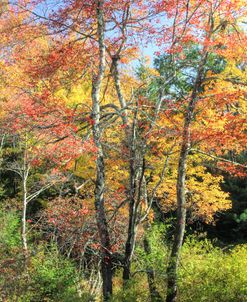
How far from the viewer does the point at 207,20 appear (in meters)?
9.11

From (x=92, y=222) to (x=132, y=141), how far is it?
4569mm

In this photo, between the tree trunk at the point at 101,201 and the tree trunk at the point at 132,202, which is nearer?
the tree trunk at the point at 132,202

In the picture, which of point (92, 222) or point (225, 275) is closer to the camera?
point (225, 275)

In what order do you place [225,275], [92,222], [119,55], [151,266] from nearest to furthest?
[225,275] → [151,266] → [119,55] → [92,222]

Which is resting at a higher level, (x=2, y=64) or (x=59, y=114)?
(x=2, y=64)

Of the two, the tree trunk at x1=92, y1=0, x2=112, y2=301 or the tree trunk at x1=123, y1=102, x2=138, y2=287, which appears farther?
the tree trunk at x1=92, y1=0, x2=112, y2=301

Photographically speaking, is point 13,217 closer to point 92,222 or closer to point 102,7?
point 92,222

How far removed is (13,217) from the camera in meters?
17.6

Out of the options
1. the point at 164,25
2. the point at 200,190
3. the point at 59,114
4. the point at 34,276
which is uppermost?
the point at 164,25

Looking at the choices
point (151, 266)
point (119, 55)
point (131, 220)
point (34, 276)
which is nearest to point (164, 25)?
point (119, 55)

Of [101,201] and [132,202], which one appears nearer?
[132,202]

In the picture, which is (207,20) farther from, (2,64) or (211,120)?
(2,64)

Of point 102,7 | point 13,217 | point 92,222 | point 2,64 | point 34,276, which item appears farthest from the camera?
point 13,217

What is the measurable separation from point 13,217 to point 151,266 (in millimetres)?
11409
